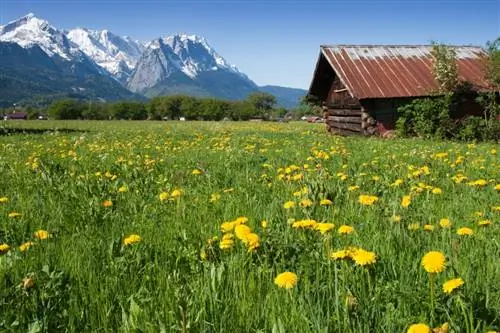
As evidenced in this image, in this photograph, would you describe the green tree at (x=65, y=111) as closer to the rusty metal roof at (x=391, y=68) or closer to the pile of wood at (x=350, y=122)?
the pile of wood at (x=350, y=122)

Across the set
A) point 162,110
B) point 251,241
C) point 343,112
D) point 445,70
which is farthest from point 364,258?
point 162,110

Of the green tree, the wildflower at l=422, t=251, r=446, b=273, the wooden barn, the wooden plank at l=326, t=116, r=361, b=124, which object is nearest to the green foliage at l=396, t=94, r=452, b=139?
the wooden barn

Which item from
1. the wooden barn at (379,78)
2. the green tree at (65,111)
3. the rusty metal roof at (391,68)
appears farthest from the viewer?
the green tree at (65,111)

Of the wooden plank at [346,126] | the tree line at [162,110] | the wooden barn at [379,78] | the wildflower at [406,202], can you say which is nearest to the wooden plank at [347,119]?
the wooden barn at [379,78]

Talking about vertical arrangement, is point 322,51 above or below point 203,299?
above

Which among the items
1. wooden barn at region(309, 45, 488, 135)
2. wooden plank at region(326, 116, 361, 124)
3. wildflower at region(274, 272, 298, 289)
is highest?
wooden barn at region(309, 45, 488, 135)

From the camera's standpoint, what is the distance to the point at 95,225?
390 centimetres

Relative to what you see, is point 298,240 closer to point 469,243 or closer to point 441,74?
point 469,243

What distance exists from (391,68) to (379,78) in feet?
5.21

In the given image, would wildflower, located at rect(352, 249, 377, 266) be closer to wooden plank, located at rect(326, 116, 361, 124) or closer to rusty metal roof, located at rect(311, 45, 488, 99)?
rusty metal roof, located at rect(311, 45, 488, 99)

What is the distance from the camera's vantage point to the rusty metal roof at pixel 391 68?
2136cm

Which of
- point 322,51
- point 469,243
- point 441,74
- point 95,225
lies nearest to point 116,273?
point 95,225

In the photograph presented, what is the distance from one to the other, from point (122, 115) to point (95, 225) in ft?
535

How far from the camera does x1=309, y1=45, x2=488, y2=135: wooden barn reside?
21484 millimetres
